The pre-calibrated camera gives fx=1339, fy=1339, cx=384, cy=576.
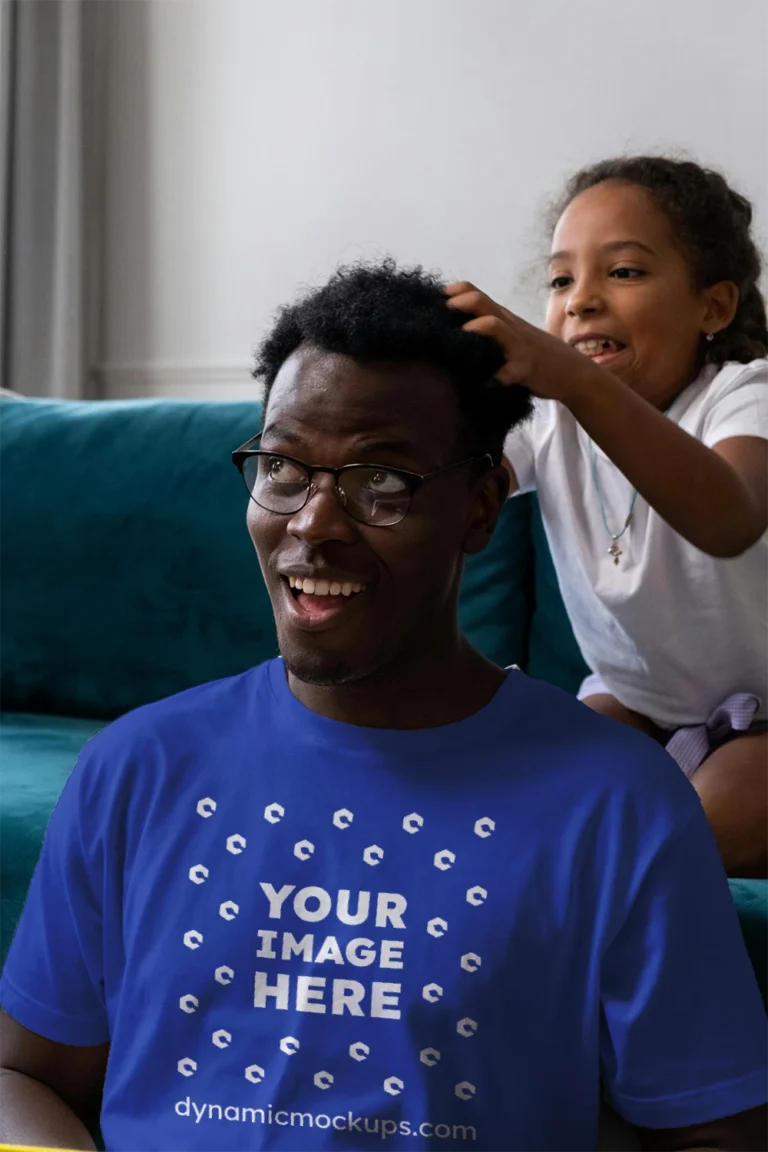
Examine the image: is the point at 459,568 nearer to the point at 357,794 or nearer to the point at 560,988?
the point at 357,794

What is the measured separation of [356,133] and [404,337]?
96.3 inches

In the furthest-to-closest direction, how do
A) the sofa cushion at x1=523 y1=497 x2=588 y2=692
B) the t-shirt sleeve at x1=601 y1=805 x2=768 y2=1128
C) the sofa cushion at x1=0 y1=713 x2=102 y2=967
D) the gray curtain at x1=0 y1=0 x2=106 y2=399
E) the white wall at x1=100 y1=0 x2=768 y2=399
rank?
the gray curtain at x1=0 y1=0 x2=106 y2=399, the white wall at x1=100 y1=0 x2=768 y2=399, the sofa cushion at x1=523 y1=497 x2=588 y2=692, the sofa cushion at x1=0 y1=713 x2=102 y2=967, the t-shirt sleeve at x1=601 y1=805 x2=768 y2=1128

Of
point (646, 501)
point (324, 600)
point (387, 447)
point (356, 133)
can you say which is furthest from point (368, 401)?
point (356, 133)

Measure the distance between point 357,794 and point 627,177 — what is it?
99 cm

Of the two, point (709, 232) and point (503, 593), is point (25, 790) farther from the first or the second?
point (709, 232)

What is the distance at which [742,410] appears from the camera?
1413 millimetres

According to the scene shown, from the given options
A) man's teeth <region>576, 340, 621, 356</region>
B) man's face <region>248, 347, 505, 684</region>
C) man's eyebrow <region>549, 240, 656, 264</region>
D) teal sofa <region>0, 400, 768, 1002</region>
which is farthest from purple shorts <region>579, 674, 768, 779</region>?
man's face <region>248, 347, 505, 684</region>

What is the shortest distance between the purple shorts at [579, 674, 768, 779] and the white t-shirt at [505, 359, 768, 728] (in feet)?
0.05

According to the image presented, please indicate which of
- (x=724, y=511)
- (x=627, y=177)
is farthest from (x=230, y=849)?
(x=627, y=177)

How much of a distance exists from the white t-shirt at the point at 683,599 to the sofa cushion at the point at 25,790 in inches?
25.9

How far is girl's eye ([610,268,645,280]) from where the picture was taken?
1.53 m

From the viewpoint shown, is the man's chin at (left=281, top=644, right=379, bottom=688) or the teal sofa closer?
the man's chin at (left=281, top=644, right=379, bottom=688)

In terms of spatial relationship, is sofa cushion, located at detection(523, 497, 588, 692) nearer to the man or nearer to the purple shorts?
the purple shorts

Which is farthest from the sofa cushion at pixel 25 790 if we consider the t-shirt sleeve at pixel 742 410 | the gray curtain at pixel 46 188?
the gray curtain at pixel 46 188
